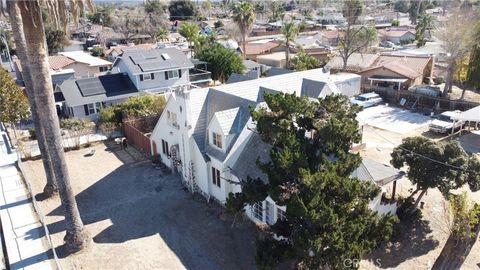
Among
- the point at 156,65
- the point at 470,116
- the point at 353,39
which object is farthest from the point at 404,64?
the point at 156,65

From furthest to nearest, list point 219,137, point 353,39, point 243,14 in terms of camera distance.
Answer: point 243,14
point 353,39
point 219,137

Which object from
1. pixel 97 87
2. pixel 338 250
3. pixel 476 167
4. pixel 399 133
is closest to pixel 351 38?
pixel 399 133

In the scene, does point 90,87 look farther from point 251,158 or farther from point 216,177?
point 251,158

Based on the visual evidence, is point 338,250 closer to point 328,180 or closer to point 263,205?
point 328,180

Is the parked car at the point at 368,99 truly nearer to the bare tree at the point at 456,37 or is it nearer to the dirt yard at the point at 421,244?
the bare tree at the point at 456,37

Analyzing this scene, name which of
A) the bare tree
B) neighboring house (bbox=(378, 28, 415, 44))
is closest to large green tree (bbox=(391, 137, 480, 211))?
the bare tree

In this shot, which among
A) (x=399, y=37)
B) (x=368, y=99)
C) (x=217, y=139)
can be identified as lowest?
(x=368, y=99)

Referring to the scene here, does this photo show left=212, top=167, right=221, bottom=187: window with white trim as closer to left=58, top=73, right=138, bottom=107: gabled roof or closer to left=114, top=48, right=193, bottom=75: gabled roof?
left=58, top=73, right=138, bottom=107: gabled roof
